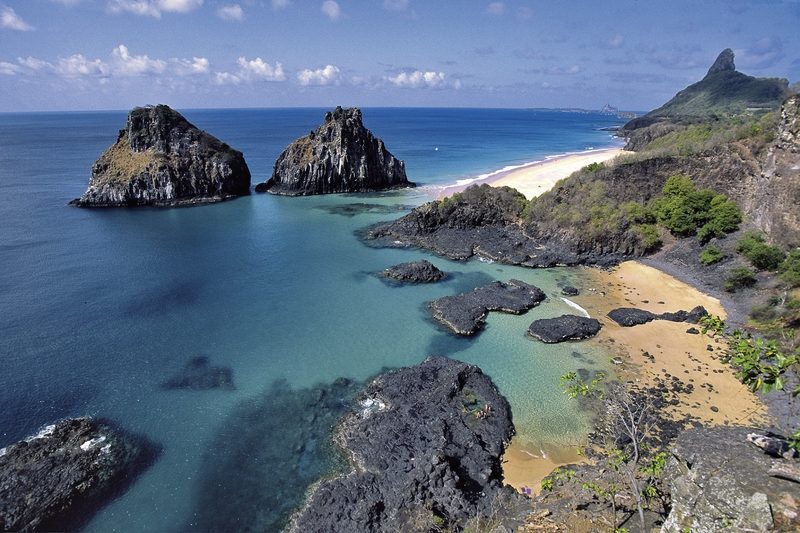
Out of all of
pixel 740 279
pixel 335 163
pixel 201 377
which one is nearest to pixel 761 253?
pixel 740 279

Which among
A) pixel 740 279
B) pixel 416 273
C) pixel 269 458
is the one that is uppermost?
pixel 740 279

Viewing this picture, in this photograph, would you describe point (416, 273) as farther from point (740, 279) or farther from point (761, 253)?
point (761, 253)

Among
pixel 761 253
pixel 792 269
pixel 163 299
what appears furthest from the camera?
pixel 163 299

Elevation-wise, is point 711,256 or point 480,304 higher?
point 711,256

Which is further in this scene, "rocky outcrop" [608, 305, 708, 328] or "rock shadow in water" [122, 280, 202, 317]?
"rock shadow in water" [122, 280, 202, 317]

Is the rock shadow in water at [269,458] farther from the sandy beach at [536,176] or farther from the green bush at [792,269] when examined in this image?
the sandy beach at [536,176]

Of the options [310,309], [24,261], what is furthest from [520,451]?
[24,261]

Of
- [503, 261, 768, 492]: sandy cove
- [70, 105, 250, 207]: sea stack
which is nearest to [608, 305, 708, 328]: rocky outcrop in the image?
[503, 261, 768, 492]: sandy cove

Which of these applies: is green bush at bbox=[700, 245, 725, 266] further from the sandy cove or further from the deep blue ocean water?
the deep blue ocean water
